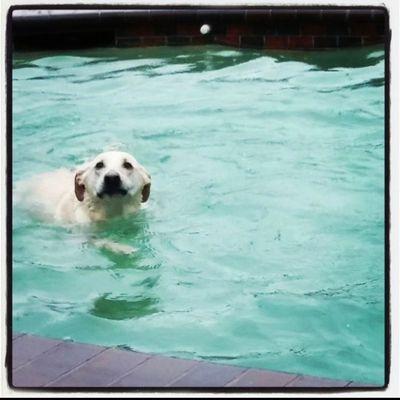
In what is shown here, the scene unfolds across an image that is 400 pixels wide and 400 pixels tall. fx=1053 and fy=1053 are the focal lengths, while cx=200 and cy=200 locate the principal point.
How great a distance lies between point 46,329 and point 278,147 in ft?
4.73

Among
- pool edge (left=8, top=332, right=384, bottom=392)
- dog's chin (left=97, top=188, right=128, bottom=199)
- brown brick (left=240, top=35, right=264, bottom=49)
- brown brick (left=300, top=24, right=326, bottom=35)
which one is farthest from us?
dog's chin (left=97, top=188, right=128, bottom=199)

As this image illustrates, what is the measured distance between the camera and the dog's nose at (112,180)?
17.4ft

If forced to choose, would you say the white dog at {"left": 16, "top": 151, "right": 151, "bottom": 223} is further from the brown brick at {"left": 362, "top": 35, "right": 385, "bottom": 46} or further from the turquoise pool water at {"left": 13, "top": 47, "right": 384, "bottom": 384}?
the brown brick at {"left": 362, "top": 35, "right": 385, "bottom": 46}

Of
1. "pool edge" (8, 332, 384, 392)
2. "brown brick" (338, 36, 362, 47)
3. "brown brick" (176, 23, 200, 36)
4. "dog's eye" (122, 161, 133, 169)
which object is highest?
"brown brick" (176, 23, 200, 36)

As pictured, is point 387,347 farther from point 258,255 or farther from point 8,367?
point 8,367

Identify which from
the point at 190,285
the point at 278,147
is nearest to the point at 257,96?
the point at 278,147

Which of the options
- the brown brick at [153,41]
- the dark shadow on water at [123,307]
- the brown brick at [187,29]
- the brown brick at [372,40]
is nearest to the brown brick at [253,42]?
the brown brick at [187,29]

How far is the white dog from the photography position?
5.12 meters

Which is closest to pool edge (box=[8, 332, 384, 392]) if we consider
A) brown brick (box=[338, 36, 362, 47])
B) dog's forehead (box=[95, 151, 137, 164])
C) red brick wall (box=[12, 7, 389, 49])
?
dog's forehead (box=[95, 151, 137, 164])

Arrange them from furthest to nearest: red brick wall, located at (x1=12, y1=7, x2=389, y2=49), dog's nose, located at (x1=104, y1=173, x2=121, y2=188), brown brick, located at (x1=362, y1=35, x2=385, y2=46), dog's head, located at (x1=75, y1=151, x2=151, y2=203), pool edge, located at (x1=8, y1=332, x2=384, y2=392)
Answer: dog's nose, located at (x1=104, y1=173, x2=121, y2=188) < dog's head, located at (x1=75, y1=151, x2=151, y2=203) < brown brick, located at (x1=362, y1=35, x2=385, y2=46) < red brick wall, located at (x1=12, y1=7, x2=389, y2=49) < pool edge, located at (x1=8, y1=332, x2=384, y2=392)

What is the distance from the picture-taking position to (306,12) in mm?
4621

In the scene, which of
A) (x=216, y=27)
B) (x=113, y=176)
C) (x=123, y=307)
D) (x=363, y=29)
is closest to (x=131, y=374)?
(x=123, y=307)

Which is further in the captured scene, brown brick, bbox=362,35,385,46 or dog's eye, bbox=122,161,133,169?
dog's eye, bbox=122,161,133,169

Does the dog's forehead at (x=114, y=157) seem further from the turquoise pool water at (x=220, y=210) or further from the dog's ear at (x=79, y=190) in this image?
the dog's ear at (x=79, y=190)
